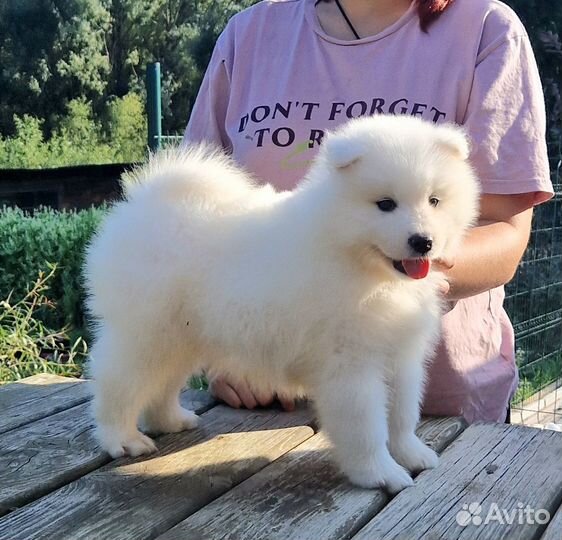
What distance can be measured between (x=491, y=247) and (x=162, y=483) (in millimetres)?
812

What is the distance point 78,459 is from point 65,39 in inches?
614

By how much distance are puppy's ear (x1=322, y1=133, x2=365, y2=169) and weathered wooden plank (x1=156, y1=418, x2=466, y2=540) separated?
0.56 m

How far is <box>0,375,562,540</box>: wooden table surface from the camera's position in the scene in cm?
120

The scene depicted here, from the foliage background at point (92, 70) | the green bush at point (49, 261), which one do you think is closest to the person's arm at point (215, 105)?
the green bush at point (49, 261)

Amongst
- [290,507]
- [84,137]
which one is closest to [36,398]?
[290,507]

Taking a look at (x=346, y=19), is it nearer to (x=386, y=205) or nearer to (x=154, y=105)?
(x=386, y=205)

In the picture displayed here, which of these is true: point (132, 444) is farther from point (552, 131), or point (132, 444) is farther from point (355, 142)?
point (552, 131)

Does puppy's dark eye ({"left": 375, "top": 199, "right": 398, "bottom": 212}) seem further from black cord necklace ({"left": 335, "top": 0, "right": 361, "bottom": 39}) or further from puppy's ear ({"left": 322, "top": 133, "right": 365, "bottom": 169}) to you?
black cord necklace ({"left": 335, "top": 0, "right": 361, "bottom": 39})

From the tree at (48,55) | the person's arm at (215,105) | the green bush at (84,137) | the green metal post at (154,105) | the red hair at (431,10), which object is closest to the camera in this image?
the red hair at (431,10)

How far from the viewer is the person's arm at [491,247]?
1.52 meters

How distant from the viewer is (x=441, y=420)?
1.75 metres

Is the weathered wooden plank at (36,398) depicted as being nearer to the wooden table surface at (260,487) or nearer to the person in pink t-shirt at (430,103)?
the wooden table surface at (260,487)

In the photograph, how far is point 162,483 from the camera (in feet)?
4.59

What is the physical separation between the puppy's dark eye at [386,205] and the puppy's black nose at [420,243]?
75mm
